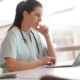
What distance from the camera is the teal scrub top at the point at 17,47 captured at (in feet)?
4.19

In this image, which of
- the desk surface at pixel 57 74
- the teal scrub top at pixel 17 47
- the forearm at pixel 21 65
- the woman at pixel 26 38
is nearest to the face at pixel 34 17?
the woman at pixel 26 38

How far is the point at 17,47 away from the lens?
1.37 metres

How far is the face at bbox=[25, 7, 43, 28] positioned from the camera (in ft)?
4.94

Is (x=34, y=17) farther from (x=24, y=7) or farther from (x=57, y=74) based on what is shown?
(x=57, y=74)

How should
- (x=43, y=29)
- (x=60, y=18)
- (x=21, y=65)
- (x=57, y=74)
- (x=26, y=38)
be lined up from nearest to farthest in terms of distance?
(x=57, y=74), (x=21, y=65), (x=26, y=38), (x=43, y=29), (x=60, y=18)

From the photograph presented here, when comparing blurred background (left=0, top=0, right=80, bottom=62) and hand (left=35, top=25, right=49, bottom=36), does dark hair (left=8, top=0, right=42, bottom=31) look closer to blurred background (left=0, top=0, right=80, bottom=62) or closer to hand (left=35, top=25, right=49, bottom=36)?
hand (left=35, top=25, right=49, bottom=36)

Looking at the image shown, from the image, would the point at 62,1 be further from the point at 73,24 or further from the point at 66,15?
the point at 73,24

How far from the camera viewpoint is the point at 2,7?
1.88 m

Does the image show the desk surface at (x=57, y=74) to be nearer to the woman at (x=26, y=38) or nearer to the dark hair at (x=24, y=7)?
the woman at (x=26, y=38)

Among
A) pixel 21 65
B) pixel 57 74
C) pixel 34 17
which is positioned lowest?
pixel 21 65

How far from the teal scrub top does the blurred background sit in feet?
1.68

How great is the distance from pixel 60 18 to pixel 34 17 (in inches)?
35.9

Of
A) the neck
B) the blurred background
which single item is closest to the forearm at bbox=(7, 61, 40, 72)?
the neck

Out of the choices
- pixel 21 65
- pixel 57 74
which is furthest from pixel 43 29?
pixel 57 74
